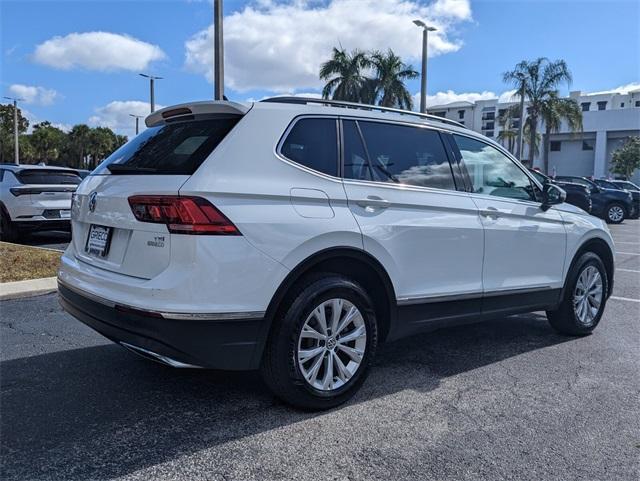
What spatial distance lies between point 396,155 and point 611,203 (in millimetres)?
21069

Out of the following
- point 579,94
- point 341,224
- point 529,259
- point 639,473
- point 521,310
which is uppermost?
point 579,94

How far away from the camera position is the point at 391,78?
31031 millimetres

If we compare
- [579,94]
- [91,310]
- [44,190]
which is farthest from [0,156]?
[579,94]

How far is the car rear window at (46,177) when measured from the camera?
1048 cm

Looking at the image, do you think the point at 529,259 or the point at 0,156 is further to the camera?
the point at 0,156

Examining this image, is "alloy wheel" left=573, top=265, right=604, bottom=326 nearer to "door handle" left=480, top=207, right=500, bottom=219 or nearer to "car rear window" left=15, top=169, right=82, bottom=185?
"door handle" left=480, top=207, right=500, bottom=219

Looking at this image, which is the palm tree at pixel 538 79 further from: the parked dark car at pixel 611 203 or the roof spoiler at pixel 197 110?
the roof spoiler at pixel 197 110

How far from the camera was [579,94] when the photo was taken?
76.3m

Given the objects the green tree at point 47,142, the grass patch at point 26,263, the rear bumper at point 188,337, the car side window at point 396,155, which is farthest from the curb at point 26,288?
the green tree at point 47,142

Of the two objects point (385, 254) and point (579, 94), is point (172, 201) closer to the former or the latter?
point (385, 254)

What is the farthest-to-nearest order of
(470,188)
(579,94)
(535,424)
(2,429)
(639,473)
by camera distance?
(579,94)
(470,188)
(535,424)
(2,429)
(639,473)

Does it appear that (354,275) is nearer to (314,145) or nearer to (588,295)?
(314,145)

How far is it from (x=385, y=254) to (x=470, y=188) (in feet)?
3.88

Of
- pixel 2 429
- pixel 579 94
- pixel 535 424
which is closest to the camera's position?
pixel 2 429
